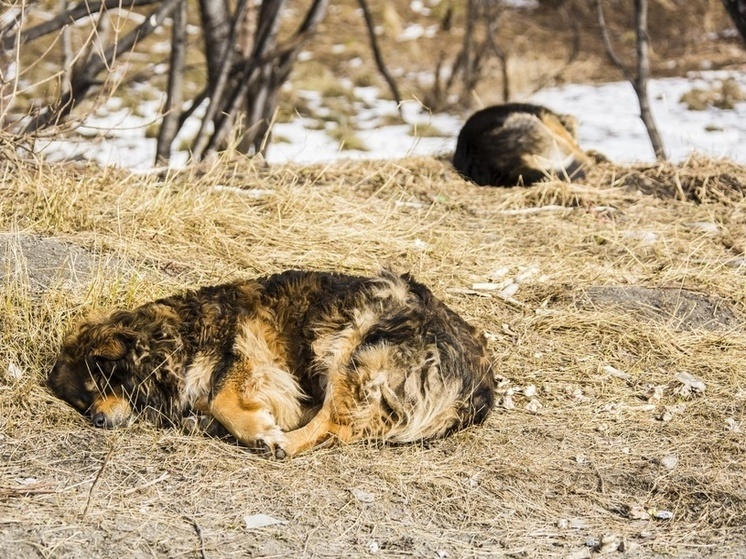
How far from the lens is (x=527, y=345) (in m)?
5.59

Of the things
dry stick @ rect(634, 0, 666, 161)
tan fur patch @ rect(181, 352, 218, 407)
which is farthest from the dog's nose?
dry stick @ rect(634, 0, 666, 161)

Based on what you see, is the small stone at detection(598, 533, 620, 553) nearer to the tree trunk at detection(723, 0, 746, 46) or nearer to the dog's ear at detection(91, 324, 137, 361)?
the dog's ear at detection(91, 324, 137, 361)

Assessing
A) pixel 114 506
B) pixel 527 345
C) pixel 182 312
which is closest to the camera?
pixel 114 506

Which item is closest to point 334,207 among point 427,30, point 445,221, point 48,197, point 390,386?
point 445,221

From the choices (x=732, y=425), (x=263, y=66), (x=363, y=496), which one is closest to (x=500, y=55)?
(x=263, y=66)

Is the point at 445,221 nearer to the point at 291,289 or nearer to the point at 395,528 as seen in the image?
the point at 291,289

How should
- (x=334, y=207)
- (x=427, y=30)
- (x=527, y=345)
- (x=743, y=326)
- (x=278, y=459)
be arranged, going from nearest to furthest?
1. (x=278, y=459)
2. (x=527, y=345)
3. (x=743, y=326)
4. (x=334, y=207)
5. (x=427, y=30)

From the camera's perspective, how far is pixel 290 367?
4527 millimetres

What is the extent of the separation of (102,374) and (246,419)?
68 cm

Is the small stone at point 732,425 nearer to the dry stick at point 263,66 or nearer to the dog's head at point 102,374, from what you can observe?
the dog's head at point 102,374

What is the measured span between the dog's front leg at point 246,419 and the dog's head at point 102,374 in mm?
395

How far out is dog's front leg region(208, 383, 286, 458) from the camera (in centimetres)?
421

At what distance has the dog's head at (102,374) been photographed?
429cm

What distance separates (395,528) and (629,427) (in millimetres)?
1550
